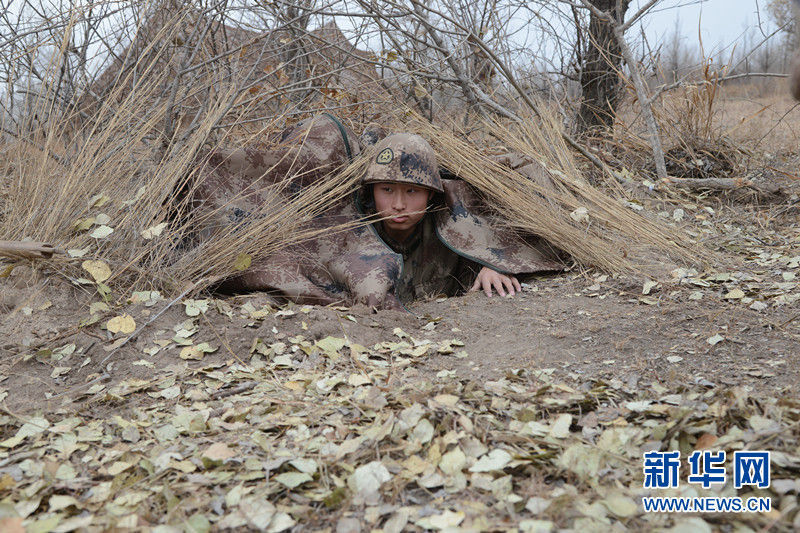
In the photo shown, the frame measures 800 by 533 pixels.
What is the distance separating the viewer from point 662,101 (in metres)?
4.59

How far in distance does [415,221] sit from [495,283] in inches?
19.8

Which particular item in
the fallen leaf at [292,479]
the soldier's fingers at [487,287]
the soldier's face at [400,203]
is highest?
the soldier's face at [400,203]

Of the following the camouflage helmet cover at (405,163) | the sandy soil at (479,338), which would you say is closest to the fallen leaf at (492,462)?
the sandy soil at (479,338)

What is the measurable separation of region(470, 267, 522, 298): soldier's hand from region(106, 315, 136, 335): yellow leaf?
155cm

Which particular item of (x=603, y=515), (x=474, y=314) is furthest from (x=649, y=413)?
(x=474, y=314)

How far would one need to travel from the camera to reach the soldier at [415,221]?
300 cm

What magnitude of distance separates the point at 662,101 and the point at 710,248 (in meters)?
1.71

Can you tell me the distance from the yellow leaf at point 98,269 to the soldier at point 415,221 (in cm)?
120

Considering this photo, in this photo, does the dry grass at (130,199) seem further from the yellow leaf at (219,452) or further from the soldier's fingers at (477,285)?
Answer: the yellow leaf at (219,452)

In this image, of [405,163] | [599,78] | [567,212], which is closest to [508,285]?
[567,212]

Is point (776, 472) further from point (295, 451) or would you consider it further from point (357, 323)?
point (357, 323)

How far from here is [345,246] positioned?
307 cm

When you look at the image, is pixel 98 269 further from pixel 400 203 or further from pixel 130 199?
pixel 400 203

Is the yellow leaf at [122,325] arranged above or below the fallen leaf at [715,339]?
above
